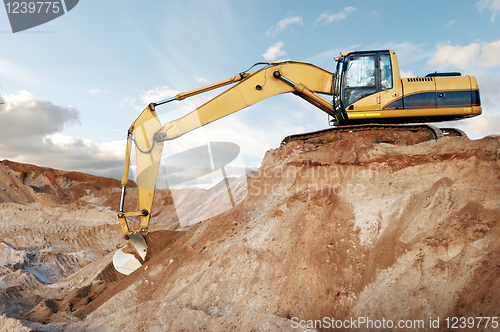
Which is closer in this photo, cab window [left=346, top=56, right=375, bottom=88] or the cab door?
the cab door

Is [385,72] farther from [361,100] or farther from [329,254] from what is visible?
[329,254]

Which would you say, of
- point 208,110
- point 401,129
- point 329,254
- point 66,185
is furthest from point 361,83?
point 66,185

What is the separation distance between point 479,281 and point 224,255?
4569 millimetres

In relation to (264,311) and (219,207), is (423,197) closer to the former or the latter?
(264,311)

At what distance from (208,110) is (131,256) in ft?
15.5

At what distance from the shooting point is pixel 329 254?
6242 mm

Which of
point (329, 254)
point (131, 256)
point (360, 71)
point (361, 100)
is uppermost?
point (360, 71)

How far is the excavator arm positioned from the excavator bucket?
27 millimetres

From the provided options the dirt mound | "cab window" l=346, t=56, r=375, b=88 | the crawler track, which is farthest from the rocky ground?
the dirt mound

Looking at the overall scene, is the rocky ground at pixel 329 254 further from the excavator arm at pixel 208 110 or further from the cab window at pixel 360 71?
the cab window at pixel 360 71

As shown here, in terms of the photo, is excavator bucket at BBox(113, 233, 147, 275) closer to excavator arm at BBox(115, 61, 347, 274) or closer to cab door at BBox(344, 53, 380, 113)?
excavator arm at BBox(115, 61, 347, 274)

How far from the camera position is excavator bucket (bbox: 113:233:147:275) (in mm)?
8359

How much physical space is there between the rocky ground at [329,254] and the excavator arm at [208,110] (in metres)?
1.18

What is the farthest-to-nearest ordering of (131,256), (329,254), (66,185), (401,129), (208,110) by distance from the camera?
(66,185) → (131,256) → (401,129) → (208,110) → (329,254)
